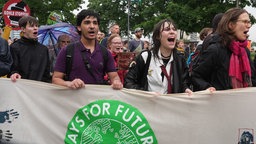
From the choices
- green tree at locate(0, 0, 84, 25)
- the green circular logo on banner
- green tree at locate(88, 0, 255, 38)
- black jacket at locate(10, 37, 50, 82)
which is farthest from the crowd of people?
green tree at locate(0, 0, 84, 25)

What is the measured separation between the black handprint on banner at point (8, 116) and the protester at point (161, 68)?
1239 mm

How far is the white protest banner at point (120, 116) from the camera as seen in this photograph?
3.94 meters

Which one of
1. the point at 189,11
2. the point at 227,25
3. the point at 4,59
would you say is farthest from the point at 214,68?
the point at 189,11

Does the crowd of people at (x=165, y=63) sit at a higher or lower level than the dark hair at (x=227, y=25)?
lower

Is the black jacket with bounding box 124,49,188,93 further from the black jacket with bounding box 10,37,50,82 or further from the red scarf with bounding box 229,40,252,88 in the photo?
Answer: the black jacket with bounding box 10,37,50,82

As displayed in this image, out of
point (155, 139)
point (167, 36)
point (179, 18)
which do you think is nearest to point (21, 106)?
point (155, 139)

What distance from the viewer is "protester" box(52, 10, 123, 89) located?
4184 millimetres

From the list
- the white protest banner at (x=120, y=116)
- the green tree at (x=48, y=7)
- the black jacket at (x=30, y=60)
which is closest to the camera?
the white protest banner at (x=120, y=116)

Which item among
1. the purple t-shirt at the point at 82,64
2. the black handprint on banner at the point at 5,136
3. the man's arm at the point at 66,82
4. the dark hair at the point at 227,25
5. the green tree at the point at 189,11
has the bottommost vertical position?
the black handprint on banner at the point at 5,136

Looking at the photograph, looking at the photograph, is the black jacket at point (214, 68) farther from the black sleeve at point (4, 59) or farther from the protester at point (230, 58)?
the black sleeve at point (4, 59)

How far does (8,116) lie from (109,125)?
3.69 feet

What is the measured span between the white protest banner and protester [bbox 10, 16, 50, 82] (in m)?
0.84

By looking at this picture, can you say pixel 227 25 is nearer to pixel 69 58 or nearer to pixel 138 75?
pixel 138 75

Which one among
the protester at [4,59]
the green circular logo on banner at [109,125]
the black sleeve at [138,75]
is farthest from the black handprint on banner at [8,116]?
the black sleeve at [138,75]
